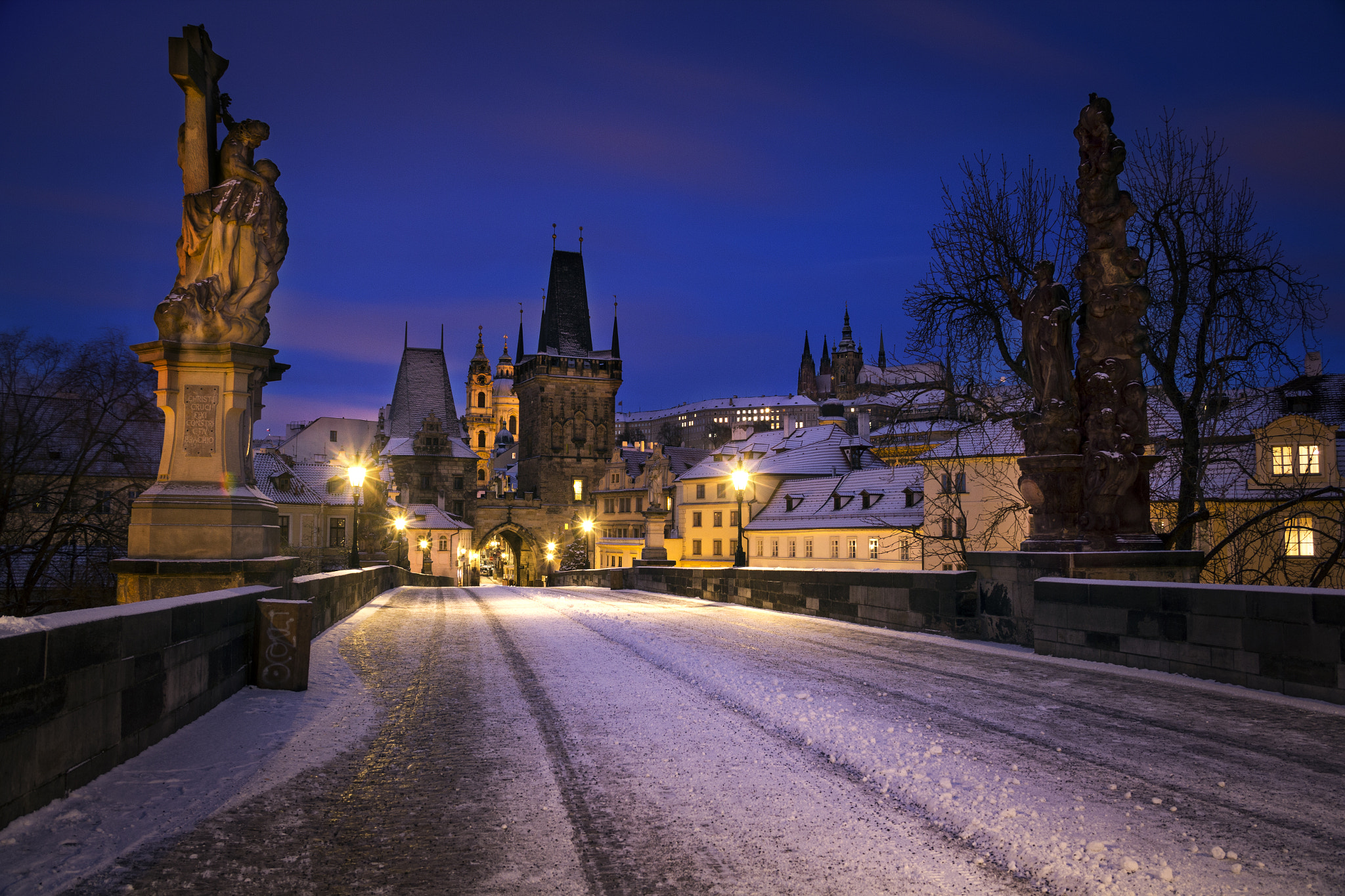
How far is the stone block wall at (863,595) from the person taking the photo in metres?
12.2

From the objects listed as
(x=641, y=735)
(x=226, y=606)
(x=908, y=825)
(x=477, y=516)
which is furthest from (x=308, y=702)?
(x=477, y=516)

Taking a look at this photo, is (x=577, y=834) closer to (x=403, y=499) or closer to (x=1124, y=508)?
(x=1124, y=508)

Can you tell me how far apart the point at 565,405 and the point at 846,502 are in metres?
49.6

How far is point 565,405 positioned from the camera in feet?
344

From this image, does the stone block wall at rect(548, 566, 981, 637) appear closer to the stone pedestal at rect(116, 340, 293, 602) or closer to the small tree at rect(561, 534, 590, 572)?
the stone pedestal at rect(116, 340, 293, 602)

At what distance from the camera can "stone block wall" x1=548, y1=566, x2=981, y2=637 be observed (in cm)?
1218

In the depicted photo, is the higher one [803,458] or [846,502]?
[803,458]

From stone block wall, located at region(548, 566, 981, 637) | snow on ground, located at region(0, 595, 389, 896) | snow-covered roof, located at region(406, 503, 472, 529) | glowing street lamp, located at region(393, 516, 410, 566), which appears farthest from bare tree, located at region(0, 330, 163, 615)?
snow-covered roof, located at region(406, 503, 472, 529)

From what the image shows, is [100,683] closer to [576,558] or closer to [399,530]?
[399,530]

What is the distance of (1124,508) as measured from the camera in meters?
11.3

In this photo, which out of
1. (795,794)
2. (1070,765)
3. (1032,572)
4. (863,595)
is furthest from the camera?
(863,595)

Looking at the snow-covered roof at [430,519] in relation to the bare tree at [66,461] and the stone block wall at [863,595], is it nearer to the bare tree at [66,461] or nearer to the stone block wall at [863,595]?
the bare tree at [66,461]

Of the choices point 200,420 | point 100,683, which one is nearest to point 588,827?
point 100,683

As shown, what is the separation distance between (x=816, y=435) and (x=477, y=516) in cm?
4179
